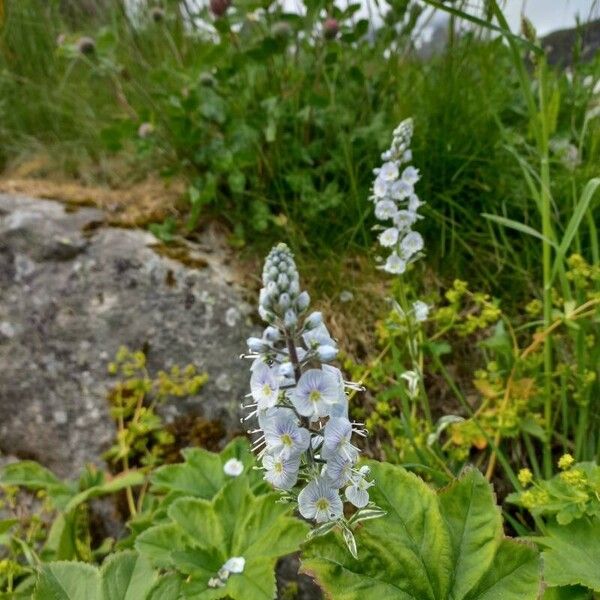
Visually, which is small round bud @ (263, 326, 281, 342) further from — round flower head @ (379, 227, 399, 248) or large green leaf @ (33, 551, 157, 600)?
round flower head @ (379, 227, 399, 248)

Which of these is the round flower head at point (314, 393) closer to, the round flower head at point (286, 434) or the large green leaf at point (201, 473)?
the round flower head at point (286, 434)

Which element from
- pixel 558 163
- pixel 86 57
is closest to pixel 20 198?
pixel 86 57

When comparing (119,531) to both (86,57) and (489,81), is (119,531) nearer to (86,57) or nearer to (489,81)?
(86,57)

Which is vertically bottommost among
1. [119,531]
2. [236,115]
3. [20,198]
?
[119,531]

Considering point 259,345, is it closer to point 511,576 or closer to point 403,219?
point 511,576

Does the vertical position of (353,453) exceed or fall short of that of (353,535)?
it exceeds it

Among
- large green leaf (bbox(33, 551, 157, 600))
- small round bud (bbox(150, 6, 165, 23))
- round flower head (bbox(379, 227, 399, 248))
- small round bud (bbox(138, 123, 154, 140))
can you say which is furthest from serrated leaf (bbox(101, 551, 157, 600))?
small round bud (bbox(150, 6, 165, 23))

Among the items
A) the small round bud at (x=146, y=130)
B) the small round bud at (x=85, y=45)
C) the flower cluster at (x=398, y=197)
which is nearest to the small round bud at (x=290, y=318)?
the flower cluster at (x=398, y=197)
